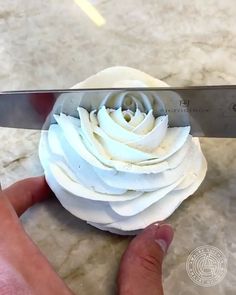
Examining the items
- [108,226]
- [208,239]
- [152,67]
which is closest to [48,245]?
[108,226]

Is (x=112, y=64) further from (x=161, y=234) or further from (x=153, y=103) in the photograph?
(x=161, y=234)

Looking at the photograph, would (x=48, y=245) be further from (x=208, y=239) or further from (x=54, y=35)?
(x=54, y=35)

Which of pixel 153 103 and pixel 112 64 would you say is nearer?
pixel 153 103

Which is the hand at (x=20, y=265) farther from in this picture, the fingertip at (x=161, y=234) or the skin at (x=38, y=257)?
the fingertip at (x=161, y=234)

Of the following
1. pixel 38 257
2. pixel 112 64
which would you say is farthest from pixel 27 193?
pixel 112 64

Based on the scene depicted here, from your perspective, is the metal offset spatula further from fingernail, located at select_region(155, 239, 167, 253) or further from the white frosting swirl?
fingernail, located at select_region(155, 239, 167, 253)

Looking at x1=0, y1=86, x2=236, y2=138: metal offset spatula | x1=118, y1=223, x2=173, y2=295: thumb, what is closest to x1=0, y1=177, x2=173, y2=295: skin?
x1=118, y1=223, x2=173, y2=295: thumb
